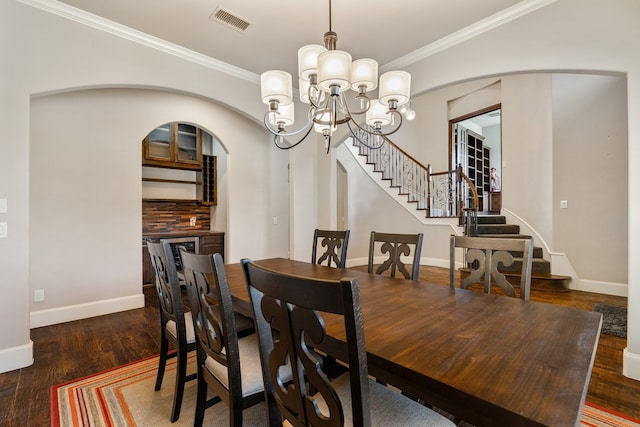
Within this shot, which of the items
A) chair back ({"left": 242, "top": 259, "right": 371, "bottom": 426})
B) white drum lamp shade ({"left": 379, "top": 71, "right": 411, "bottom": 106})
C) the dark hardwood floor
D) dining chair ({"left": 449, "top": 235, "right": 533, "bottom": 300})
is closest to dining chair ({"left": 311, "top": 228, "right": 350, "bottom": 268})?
dining chair ({"left": 449, "top": 235, "right": 533, "bottom": 300})

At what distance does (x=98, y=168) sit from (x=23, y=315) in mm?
1802

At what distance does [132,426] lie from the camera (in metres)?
1.70

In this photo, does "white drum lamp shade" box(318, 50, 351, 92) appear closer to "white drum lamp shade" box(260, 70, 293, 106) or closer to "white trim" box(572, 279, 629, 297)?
"white drum lamp shade" box(260, 70, 293, 106)

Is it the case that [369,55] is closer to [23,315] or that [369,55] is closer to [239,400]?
[239,400]

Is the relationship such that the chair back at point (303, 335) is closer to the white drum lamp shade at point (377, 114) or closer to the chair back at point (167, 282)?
the chair back at point (167, 282)

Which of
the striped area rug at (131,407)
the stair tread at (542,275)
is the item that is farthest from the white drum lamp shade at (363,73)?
the stair tread at (542,275)

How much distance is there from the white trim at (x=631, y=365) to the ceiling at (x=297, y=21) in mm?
2729

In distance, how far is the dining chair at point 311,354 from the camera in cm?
71

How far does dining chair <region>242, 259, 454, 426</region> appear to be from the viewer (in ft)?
2.33

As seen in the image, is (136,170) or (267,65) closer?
(267,65)

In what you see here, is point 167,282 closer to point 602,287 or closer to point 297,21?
point 297,21

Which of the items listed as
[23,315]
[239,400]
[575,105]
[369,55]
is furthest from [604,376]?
[23,315]

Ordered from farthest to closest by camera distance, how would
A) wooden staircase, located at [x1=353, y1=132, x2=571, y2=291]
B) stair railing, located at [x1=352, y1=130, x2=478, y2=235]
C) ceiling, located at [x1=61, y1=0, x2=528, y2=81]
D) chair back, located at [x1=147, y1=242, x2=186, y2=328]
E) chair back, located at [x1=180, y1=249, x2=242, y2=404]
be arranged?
stair railing, located at [x1=352, y1=130, x2=478, y2=235] → wooden staircase, located at [x1=353, y1=132, x2=571, y2=291] → ceiling, located at [x1=61, y1=0, x2=528, y2=81] → chair back, located at [x1=147, y1=242, x2=186, y2=328] → chair back, located at [x1=180, y1=249, x2=242, y2=404]

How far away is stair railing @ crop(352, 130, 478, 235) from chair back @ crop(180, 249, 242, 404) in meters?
5.18
